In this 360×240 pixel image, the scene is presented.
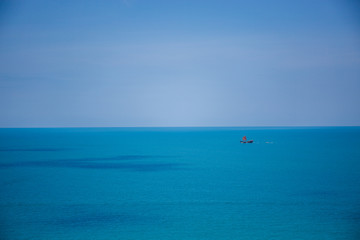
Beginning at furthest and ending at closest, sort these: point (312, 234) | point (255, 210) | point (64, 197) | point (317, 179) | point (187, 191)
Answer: point (317, 179), point (187, 191), point (64, 197), point (255, 210), point (312, 234)

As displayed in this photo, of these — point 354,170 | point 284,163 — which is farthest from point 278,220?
point 284,163

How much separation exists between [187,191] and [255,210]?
6.09 m

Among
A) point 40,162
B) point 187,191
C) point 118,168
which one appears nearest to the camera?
point 187,191

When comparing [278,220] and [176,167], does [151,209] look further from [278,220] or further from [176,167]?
[176,167]

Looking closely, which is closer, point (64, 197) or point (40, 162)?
point (64, 197)

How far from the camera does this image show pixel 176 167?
34.4 m

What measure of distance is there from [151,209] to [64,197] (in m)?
6.76

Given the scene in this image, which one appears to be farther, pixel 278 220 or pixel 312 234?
pixel 278 220

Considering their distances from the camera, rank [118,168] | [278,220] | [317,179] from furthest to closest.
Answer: [118,168]
[317,179]
[278,220]

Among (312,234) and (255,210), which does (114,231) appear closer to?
(255,210)

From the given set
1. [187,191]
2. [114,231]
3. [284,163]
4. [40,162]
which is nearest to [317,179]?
[284,163]

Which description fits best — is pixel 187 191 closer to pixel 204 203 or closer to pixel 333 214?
pixel 204 203

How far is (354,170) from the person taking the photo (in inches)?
1172

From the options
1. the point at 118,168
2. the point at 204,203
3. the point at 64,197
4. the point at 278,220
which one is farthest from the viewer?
the point at 118,168
